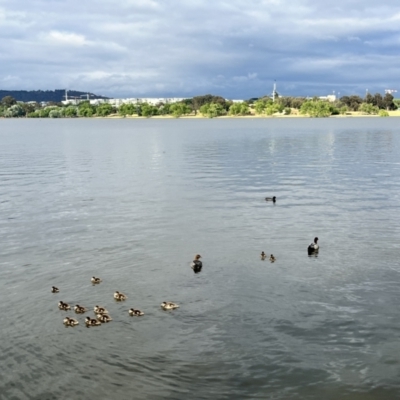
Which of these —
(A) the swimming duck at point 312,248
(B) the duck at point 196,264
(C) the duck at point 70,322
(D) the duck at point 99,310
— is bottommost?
(C) the duck at point 70,322

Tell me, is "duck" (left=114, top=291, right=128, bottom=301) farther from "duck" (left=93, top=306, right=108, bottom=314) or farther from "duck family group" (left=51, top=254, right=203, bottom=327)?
"duck" (left=93, top=306, right=108, bottom=314)

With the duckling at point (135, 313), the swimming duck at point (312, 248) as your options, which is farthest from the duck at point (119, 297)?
the swimming duck at point (312, 248)

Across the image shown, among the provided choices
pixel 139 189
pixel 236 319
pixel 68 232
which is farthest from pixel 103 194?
pixel 236 319

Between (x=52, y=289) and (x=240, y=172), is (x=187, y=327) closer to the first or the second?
(x=52, y=289)

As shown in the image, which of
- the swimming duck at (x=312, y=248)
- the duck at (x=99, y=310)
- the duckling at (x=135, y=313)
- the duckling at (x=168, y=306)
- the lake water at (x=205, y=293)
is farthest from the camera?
the swimming duck at (x=312, y=248)

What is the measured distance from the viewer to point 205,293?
23.9 meters

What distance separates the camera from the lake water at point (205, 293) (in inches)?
677

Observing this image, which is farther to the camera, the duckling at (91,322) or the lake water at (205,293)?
the duckling at (91,322)

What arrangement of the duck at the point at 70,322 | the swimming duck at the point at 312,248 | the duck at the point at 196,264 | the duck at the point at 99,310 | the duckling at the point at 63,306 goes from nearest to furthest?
the duck at the point at 70,322 < the duck at the point at 99,310 < the duckling at the point at 63,306 < the duck at the point at 196,264 < the swimming duck at the point at 312,248

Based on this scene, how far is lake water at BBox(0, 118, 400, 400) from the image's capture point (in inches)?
677

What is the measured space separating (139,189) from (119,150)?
53234 mm

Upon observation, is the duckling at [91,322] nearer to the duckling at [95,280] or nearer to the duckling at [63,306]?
the duckling at [63,306]

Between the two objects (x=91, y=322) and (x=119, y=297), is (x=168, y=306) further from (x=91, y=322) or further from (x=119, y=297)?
(x=91, y=322)

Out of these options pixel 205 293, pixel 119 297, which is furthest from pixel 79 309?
pixel 205 293
